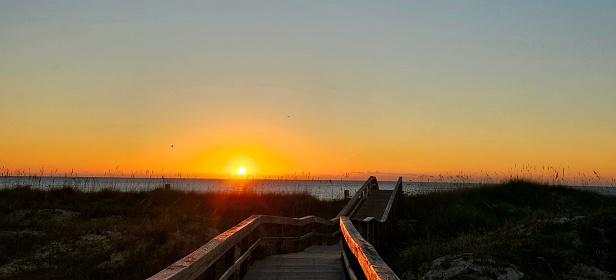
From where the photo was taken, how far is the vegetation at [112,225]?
13.9 m

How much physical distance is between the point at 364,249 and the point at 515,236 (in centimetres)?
929

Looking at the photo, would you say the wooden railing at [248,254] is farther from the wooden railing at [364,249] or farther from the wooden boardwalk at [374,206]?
the wooden boardwalk at [374,206]

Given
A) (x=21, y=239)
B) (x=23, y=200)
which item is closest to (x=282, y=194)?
(x=23, y=200)

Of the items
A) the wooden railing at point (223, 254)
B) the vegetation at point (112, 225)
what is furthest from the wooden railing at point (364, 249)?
the vegetation at point (112, 225)

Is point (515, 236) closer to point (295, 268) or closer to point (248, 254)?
point (295, 268)

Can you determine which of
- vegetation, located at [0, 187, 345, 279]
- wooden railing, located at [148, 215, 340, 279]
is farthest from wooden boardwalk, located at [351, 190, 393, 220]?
wooden railing, located at [148, 215, 340, 279]

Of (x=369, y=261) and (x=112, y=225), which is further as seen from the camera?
(x=112, y=225)

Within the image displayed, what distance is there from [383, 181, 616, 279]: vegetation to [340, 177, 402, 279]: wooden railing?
0.85 metres

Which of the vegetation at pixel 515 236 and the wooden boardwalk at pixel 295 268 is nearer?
the wooden boardwalk at pixel 295 268

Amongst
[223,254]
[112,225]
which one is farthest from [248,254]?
[112,225]

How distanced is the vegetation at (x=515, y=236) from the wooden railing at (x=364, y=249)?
85 cm

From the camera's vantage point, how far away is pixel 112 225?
19359 mm

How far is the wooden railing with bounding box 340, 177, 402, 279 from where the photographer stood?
4.53 m

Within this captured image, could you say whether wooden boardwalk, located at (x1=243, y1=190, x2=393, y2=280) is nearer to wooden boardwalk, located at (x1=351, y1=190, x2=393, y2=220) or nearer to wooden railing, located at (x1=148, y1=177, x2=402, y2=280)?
wooden railing, located at (x1=148, y1=177, x2=402, y2=280)
